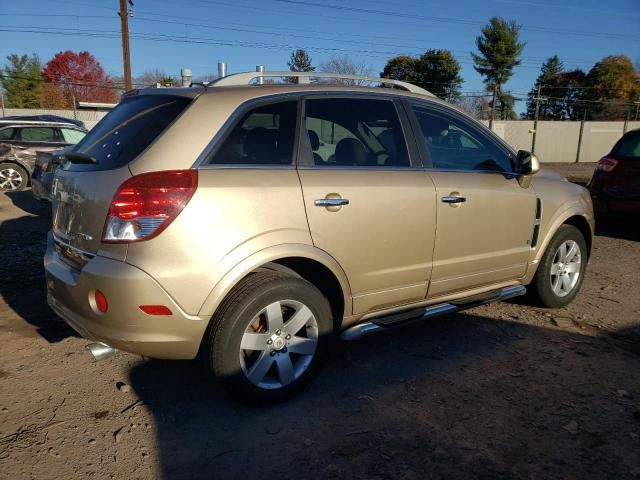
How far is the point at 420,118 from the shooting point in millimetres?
3646

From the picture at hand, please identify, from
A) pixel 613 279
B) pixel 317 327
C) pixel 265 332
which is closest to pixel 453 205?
pixel 317 327

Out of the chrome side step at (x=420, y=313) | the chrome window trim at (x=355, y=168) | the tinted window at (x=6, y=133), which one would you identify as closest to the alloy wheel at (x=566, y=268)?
the chrome side step at (x=420, y=313)

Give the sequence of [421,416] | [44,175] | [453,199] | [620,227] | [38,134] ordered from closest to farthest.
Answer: [421,416] → [453,199] → [44,175] → [620,227] → [38,134]

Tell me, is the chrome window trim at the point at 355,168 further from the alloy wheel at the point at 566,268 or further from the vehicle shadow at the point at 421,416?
the alloy wheel at the point at 566,268

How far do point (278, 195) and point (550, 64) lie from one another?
63.3 metres

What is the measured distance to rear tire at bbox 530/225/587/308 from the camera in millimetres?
4410

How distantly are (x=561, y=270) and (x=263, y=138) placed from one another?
10.0 feet

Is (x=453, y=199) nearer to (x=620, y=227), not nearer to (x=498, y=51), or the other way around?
(x=620, y=227)

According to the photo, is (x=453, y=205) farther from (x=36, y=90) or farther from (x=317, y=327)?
(x=36, y=90)

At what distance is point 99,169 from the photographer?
2.80 meters

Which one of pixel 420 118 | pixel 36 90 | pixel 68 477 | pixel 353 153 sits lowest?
pixel 68 477

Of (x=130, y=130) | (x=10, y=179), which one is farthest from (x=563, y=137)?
(x=130, y=130)

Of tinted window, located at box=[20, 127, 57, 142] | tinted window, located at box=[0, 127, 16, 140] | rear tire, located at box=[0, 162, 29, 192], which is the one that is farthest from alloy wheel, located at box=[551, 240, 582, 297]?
tinted window, located at box=[0, 127, 16, 140]

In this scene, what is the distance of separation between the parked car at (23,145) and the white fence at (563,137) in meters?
15.0
